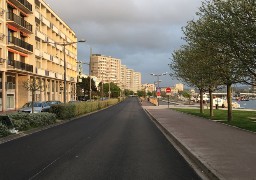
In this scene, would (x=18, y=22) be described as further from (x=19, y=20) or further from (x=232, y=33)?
(x=232, y=33)

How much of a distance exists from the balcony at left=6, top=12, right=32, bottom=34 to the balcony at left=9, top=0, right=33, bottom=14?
156 centimetres

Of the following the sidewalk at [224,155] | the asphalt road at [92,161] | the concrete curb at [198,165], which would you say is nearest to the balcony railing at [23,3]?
the asphalt road at [92,161]

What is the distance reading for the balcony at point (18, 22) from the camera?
1835 inches

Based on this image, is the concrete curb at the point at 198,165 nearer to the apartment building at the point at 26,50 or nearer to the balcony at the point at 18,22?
the apartment building at the point at 26,50

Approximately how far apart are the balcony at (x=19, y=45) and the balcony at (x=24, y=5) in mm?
4559

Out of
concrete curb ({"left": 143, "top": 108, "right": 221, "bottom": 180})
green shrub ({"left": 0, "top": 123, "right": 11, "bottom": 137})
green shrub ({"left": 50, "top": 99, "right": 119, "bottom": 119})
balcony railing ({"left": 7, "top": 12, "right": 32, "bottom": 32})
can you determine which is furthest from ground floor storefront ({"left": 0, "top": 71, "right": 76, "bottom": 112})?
concrete curb ({"left": 143, "top": 108, "right": 221, "bottom": 180})

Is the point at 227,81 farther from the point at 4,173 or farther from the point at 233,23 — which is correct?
the point at 4,173

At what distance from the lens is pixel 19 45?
162ft

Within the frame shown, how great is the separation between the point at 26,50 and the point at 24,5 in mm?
5994

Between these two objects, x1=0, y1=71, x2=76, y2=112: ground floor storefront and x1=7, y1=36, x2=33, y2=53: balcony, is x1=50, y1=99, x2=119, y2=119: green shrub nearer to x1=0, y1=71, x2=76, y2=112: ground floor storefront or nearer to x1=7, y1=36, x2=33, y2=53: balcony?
x1=0, y1=71, x2=76, y2=112: ground floor storefront

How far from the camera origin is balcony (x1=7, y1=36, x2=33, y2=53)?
46741mm

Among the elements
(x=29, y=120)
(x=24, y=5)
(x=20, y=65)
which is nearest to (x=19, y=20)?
(x=24, y=5)

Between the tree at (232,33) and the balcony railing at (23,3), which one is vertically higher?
the balcony railing at (23,3)

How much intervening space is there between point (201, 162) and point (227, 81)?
46.1 ft
